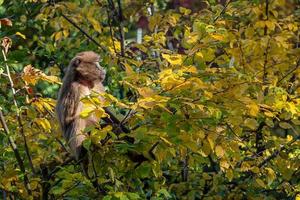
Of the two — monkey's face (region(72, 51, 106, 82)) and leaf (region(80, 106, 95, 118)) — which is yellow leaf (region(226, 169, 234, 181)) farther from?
monkey's face (region(72, 51, 106, 82))

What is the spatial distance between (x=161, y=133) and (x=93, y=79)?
1649 mm

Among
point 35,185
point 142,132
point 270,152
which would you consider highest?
point 142,132

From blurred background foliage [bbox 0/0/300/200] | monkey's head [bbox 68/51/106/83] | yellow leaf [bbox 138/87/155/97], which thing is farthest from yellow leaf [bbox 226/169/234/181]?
monkey's head [bbox 68/51/106/83]

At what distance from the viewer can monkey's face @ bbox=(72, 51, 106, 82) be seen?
14.0ft

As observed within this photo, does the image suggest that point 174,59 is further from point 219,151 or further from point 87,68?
point 87,68

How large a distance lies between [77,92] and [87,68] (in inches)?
8.6

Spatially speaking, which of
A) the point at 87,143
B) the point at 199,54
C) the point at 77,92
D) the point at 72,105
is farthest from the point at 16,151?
the point at 199,54

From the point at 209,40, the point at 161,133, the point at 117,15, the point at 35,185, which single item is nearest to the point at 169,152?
the point at 161,133

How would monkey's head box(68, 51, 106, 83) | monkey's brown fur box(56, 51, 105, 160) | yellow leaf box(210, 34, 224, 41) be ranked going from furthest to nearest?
monkey's head box(68, 51, 106, 83) → monkey's brown fur box(56, 51, 105, 160) → yellow leaf box(210, 34, 224, 41)

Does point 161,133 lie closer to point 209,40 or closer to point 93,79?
point 209,40

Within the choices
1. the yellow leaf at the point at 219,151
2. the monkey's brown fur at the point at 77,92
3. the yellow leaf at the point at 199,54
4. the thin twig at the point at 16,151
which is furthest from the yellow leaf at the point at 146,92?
the monkey's brown fur at the point at 77,92

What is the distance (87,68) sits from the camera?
4277 millimetres

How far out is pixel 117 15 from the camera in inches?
193

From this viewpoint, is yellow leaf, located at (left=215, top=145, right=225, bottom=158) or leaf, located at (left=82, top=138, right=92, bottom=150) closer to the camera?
leaf, located at (left=82, top=138, right=92, bottom=150)
